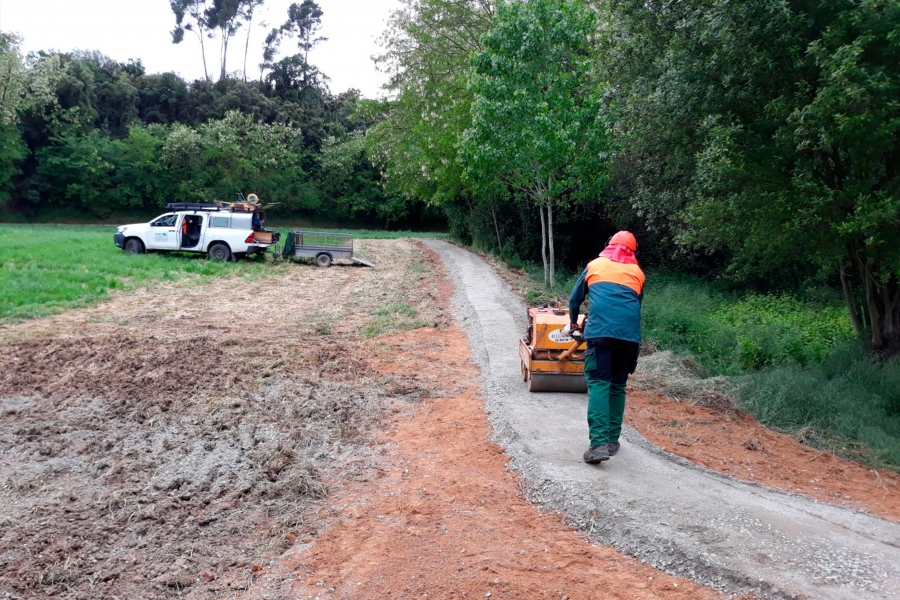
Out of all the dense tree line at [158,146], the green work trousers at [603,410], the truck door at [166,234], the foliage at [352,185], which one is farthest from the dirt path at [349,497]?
the foliage at [352,185]

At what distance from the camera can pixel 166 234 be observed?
21.9 meters

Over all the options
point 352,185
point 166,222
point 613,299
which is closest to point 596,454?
point 613,299

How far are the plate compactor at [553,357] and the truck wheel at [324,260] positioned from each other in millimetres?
15871

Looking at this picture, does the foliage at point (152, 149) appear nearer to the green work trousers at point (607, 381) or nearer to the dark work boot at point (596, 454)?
the green work trousers at point (607, 381)

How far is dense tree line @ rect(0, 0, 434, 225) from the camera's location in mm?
43719

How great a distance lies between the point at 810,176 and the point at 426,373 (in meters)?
5.96

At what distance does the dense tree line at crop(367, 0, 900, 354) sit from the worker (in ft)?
13.8

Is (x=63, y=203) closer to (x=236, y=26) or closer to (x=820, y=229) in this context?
(x=236, y=26)

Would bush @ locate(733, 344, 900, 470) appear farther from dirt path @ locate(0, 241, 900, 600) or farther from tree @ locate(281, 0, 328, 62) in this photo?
tree @ locate(281, 0, 328, 62)

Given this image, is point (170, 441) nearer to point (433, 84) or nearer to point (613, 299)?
point (613, 299)

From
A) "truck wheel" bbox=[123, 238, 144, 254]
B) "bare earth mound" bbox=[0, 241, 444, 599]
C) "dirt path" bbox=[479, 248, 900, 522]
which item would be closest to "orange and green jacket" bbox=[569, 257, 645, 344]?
"dirt path" bbox=[479, 248, 900, 522]

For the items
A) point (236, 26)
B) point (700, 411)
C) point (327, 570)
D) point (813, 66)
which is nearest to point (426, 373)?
point (700, 411)

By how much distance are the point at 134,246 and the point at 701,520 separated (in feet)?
71.3

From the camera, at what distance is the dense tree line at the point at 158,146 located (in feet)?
143
